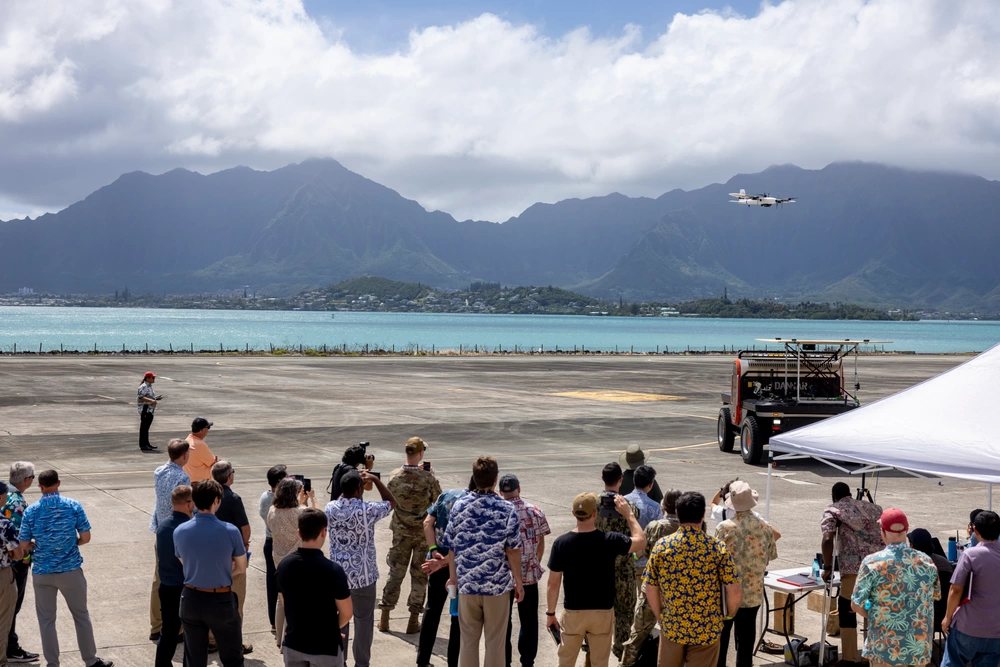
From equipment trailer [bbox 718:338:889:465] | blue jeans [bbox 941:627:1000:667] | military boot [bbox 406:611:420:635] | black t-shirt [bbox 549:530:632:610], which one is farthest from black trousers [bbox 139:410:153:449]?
blue jeans [bbox 941:627:1000:667]

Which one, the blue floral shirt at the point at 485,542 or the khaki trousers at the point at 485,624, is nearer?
Answer: the blue floral shirt at the point at 485,542

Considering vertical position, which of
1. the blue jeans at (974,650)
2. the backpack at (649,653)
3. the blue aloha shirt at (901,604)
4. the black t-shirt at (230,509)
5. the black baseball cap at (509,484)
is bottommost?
the backpack at (649,653)

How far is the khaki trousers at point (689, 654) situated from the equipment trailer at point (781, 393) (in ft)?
47.1

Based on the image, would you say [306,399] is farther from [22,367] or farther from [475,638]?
[475,638]

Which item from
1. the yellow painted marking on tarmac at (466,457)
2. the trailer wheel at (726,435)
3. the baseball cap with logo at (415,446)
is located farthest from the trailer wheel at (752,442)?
the baseball cap with logo at (415,446)

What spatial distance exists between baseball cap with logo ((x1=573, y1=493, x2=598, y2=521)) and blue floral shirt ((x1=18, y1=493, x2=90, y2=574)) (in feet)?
13.5

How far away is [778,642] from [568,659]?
2862 mm

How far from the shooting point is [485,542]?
706cm

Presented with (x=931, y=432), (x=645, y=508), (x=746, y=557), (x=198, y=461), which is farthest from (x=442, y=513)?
(x=931, y=432)

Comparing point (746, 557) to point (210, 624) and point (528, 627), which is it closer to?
point (528, 627)

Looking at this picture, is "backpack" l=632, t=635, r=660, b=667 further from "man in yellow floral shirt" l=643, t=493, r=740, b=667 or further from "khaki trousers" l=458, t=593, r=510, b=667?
"khaki trousers" l=458, t=593, r=510, b=667

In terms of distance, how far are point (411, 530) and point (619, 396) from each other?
29189mm

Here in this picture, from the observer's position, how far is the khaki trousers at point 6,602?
7.62 m

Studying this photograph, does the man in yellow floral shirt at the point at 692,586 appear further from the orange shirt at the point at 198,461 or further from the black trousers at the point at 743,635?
the orange shirt at the point at 198,461
